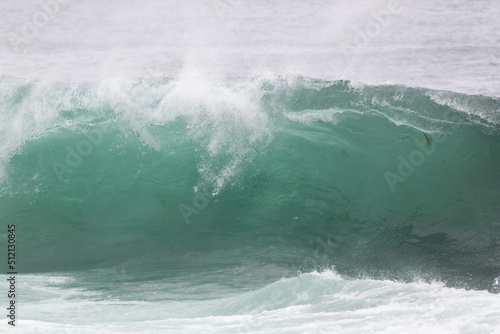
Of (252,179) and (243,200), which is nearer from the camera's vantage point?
(243,200)

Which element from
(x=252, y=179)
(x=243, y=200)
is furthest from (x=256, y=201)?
(x=252, y=179)

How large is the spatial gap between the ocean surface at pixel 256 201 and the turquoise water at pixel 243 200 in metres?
0.02

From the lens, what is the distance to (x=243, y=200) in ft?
19.5

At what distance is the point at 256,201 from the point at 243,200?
0.15 meters

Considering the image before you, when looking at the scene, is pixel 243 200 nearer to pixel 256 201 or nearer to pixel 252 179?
pixel 256 201

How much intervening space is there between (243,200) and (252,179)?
0.97ft

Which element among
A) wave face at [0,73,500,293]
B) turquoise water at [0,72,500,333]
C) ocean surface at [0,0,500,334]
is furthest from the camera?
wave face at [0,73,500,293]

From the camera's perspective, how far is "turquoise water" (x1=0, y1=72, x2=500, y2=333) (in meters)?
4.71

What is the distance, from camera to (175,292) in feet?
16.5

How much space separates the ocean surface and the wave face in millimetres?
18

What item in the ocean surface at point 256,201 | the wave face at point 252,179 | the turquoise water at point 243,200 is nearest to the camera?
the ocean surface at point 256,201

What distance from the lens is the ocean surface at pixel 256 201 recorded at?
445cm

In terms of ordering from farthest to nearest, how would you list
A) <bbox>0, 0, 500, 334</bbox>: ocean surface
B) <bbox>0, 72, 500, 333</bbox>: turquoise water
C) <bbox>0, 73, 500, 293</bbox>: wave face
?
<bbox>0, 73, 500, 293</bbox>: wave face
<bbox>0, 72, 500, 333</bbox>: turquoise water
<bbox>0, 0, 500, 334</bbox>: ocean surface

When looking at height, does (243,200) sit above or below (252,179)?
below
